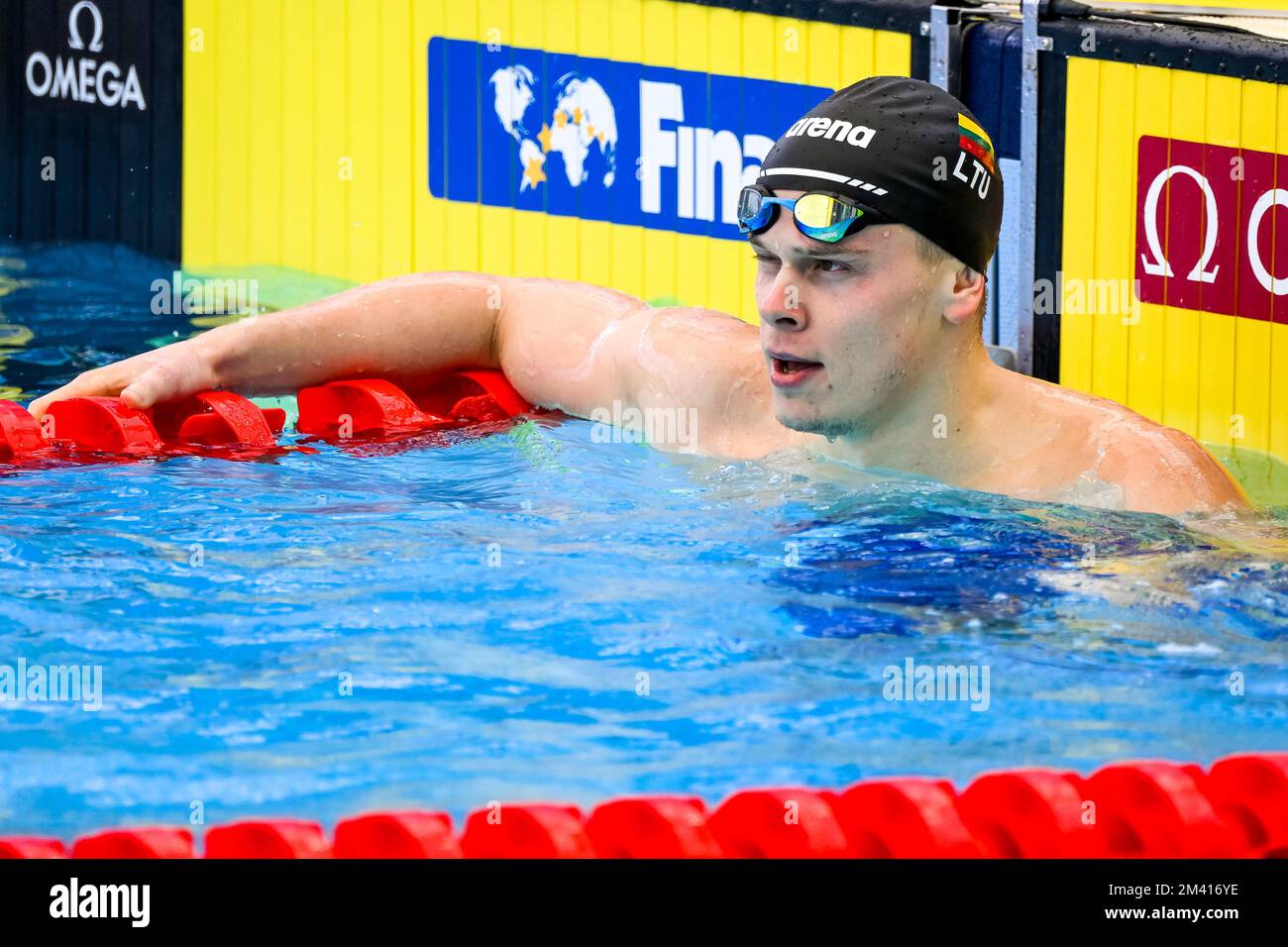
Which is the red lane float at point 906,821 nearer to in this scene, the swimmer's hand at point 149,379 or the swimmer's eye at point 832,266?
the swimmer's eye at point 832,266

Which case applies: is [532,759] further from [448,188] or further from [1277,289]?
[448,188]

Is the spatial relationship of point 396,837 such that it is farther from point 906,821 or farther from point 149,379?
point 149,379

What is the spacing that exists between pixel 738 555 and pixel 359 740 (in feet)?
3.14

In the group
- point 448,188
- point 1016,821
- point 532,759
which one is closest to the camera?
point 1016,821

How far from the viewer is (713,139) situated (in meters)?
6.10

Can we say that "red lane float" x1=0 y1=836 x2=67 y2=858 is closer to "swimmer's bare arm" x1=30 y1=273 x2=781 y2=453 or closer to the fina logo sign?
"swimmer's bare arm" x1=30 y1=273 x2=781 y2=453

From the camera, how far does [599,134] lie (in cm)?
638

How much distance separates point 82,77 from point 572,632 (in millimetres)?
5124

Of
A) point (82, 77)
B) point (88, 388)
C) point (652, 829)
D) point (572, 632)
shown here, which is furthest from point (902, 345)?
point (82, 77)

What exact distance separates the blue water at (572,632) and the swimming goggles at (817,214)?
0.51 metres

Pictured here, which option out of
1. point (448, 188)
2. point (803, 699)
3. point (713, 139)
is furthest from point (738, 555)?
point (448, 188)

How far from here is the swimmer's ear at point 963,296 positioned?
10.9ft

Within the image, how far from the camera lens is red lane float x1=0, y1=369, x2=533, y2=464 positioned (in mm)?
3826
